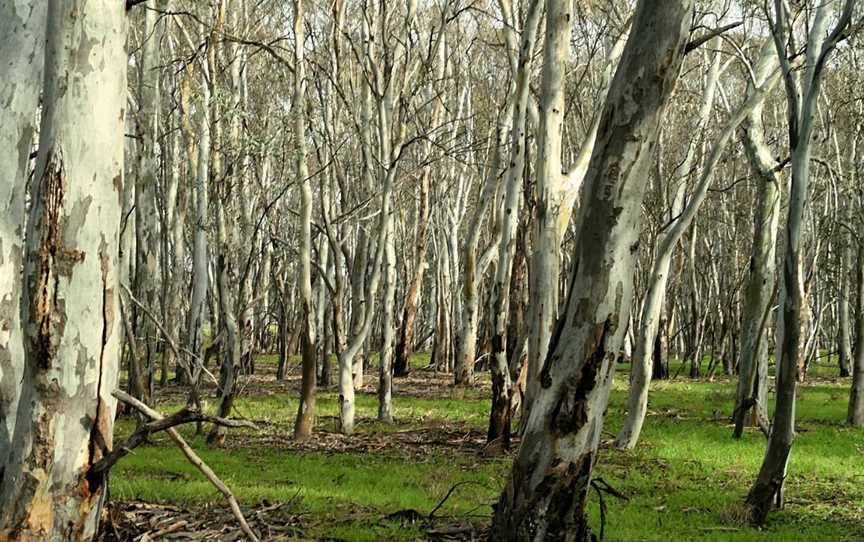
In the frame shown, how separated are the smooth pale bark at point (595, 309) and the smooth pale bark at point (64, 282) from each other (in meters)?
2.62

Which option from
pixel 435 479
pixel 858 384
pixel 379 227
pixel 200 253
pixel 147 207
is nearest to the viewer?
pixel 435 479

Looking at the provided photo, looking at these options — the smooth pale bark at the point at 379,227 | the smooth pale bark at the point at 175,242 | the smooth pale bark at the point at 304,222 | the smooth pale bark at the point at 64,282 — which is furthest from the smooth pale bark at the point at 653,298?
the smooth pale bark at the point at 64,282

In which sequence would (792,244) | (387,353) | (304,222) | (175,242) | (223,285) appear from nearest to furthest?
(792,244) < (223,285) < (304,222) < (387,353) < (175,242)

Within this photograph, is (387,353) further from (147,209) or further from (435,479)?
(435,479)

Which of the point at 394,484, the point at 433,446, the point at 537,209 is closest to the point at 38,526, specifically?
the point at 394,484

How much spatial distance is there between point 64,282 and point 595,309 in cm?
303

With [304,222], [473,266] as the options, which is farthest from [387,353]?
[473,266]

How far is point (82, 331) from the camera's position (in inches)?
185

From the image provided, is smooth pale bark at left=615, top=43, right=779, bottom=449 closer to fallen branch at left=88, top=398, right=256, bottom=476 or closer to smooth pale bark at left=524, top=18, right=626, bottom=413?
Answer: smooth pale bark at left=524, top=18, right=626, bottom=413

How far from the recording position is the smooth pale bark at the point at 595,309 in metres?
5.89

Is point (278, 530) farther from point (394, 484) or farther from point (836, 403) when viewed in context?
point (836, 403)

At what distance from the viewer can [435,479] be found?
399 inches

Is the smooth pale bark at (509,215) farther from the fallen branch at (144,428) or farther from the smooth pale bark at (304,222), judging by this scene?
the fallen branch at (144,428)

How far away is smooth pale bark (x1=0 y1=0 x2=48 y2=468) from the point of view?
18.0 feet
